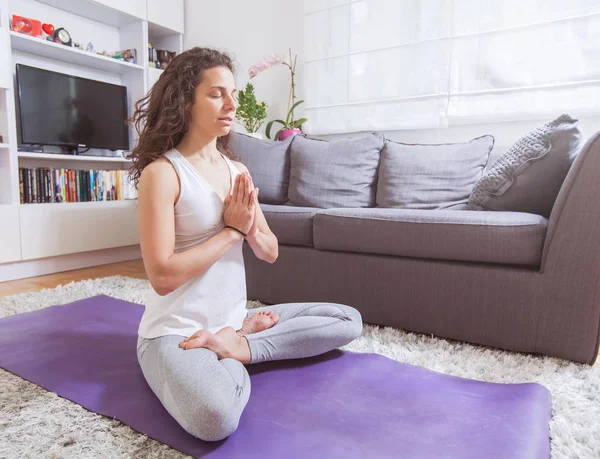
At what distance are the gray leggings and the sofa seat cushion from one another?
0.64m

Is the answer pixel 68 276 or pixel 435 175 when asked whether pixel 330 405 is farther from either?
pixel 68 276

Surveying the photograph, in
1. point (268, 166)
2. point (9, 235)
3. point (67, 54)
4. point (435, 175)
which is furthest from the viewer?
point (67, 54)

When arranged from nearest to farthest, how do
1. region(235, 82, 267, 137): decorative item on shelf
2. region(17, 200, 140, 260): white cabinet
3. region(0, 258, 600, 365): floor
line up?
region(0, 258, 600, 365): floor
region(17, 200, 140, 260): white cabinet
region(235, 82, 267, 137): decorative item on shelf

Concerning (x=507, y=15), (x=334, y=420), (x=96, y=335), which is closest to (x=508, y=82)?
(x=507, y=15)

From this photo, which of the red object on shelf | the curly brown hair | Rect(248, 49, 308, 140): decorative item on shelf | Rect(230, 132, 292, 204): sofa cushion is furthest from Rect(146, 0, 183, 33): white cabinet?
the curly brown hair

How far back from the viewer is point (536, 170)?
1720 mm

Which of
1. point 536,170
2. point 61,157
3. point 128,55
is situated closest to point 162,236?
point 536,170

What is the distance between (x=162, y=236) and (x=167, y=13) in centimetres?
353

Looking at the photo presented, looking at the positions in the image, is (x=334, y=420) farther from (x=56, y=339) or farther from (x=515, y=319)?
(x=56, y=339)

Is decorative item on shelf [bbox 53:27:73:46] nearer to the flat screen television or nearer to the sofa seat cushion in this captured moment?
the flat screen television

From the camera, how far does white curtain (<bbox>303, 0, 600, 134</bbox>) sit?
93.7 inches

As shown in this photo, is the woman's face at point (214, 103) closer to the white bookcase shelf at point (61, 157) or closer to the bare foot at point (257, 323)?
the bare foot at point (257, 323)

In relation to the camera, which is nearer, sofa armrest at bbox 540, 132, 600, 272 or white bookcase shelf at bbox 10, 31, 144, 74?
sofa armrest at bbox 540, 132, 600, 272

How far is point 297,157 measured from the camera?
8.49 feet
